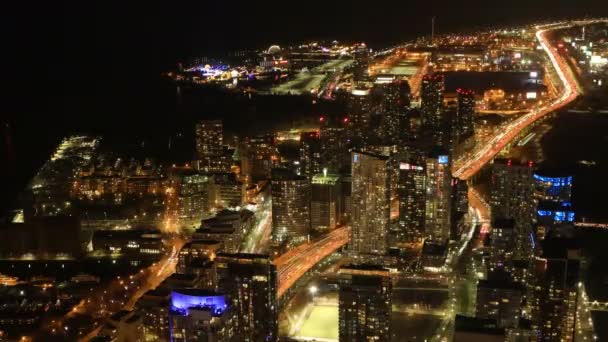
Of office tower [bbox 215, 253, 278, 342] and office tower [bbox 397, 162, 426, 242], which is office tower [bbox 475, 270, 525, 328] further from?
office tower [bbox 397, 162, 426, 242]

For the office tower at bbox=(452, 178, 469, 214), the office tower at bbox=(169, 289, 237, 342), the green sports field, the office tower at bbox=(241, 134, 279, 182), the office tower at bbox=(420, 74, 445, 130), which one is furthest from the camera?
the office tower at bbox=(420, 74, 445, 130)

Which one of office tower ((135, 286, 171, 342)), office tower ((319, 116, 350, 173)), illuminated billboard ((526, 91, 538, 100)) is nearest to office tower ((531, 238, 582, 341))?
office tower ((135, 286, 171, 342))

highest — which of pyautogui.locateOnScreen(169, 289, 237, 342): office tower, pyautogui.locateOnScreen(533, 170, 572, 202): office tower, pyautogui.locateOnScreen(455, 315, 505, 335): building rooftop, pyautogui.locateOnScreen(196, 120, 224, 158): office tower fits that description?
pyautogui.locateOnScreen(196, 120, 224, 158): office tower

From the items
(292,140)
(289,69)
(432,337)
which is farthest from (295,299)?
(289,69)

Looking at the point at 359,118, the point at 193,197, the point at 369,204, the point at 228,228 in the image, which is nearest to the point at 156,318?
the point at 228,228

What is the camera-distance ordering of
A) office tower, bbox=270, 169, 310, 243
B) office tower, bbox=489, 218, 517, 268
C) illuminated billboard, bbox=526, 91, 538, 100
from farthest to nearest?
illuminated billboard, bbox=526, 91, 538, 100
office tower, bbox=270, 169, 310, 243
office tower, bbox=489, 218, 517, 268

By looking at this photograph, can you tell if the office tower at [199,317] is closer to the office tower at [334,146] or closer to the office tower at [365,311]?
the office tower at [365,311]

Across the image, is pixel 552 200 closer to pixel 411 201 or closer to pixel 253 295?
pixel 411 201
